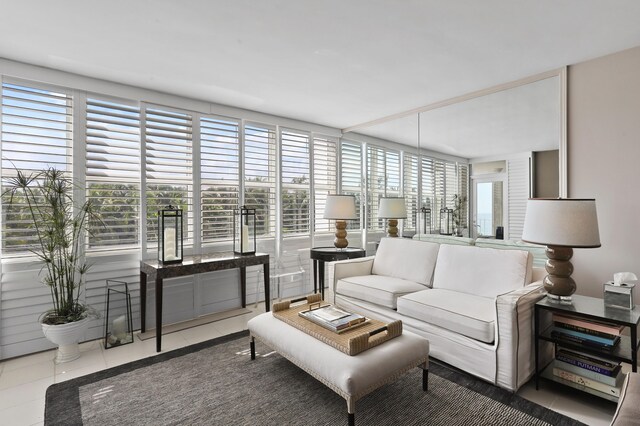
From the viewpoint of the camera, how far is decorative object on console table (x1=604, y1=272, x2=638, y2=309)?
2111mm

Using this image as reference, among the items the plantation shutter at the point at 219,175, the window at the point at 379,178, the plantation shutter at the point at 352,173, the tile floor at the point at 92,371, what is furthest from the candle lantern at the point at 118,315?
the window at the point at 379,178

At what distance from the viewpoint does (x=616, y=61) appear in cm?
263

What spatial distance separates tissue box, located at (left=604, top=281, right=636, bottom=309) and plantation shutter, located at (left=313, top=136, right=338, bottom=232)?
335cm

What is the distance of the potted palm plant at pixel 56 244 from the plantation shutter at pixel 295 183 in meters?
2.28

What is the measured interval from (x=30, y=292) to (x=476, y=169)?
4.46 m

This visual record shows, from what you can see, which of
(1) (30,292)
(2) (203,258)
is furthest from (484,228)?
(1) (30,292)

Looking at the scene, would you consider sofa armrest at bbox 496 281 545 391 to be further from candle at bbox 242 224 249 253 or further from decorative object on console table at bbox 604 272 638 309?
→ candle at bbox 242 224 249 253

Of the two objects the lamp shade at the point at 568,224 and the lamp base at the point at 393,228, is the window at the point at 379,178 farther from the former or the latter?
the lamp shade at the point at 568,224

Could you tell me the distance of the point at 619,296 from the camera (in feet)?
7.02

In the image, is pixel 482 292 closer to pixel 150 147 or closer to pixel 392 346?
pixel 392 346

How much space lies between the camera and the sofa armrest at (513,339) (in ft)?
6.89

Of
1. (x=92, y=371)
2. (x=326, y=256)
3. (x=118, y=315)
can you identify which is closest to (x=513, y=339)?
(x=326, y=256)

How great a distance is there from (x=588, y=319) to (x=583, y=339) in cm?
14

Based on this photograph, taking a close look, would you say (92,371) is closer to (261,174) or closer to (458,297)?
(261,174)
